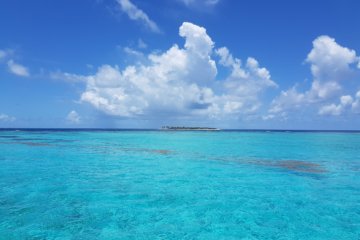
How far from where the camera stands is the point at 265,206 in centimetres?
1122

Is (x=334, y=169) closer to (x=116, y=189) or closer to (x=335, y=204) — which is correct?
(x=335, y=204)

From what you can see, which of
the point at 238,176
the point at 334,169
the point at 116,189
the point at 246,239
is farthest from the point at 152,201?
the point at 334,169

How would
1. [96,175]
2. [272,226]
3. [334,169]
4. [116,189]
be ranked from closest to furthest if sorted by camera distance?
[272,226] < [116,189] < [96,175] < [334,169]

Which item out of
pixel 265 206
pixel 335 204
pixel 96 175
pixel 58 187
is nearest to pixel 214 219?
pixel 265 206

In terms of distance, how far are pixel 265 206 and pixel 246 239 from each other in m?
3.42

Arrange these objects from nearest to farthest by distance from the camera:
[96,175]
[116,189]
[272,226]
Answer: [272,226] → [116,189] → [96,175]

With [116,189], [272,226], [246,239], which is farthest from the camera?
[116,189]

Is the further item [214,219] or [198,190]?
[198,190]

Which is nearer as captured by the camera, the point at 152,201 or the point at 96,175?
the point at 152,201

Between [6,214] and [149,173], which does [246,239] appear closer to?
[6,214]

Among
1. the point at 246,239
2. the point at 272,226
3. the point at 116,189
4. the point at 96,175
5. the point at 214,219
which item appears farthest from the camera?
the point at 96,175

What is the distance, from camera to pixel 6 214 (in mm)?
9516

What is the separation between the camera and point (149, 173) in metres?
18.0

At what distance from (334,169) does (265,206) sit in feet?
39.8
